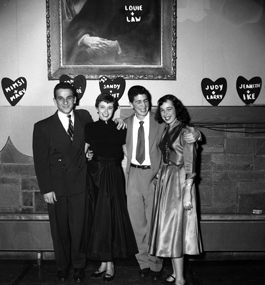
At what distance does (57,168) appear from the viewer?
2791mm

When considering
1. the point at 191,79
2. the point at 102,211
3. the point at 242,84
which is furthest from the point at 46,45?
the point at 242,84

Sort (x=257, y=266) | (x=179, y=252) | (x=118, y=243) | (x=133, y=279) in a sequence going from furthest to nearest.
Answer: (x=257, y=266)
(x=133, y=279)
(x=118, y=243)
(x=179, y=252)

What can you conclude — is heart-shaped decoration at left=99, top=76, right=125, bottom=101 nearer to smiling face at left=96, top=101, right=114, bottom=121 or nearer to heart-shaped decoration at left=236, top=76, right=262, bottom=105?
smiling face at left=96, top=101, right=114, bottom=121

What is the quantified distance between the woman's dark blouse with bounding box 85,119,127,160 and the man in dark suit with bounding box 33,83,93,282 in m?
0.12

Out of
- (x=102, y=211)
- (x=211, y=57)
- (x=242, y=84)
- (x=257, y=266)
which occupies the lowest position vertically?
(x=257, y=266)

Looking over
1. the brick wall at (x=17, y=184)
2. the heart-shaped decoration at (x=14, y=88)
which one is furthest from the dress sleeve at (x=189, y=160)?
the heart-shaped decoration at (x=14, y=88)

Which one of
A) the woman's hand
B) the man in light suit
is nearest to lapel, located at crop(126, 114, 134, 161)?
the man in light suit

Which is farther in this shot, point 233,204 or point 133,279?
point 233,204

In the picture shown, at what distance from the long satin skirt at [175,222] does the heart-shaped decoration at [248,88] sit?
1.30m

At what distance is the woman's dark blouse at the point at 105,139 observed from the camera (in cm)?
273

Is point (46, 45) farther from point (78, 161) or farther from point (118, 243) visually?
point (118, 243)

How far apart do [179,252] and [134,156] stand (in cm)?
88

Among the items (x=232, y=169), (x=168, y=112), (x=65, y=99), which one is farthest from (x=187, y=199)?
(x=65, y=99)

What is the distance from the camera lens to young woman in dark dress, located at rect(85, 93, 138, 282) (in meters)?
2.67
